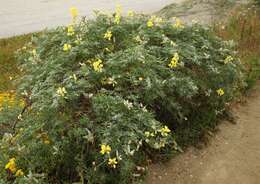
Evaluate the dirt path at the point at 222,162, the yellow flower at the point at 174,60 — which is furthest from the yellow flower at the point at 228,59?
the yellow flower at the point at 174,60

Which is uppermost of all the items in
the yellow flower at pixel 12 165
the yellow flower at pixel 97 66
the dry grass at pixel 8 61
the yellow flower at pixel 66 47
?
the yellow flower at pixel 66 47

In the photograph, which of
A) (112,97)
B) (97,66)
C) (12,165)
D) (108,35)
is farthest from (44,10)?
(12,165)

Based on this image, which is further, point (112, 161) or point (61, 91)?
point (61, 91)

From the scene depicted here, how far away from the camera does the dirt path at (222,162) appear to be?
14.9 ft

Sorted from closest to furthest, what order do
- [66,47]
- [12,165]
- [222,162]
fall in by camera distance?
[12,165], [66,47], [222,162]

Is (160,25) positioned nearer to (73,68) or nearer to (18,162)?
(73,68)

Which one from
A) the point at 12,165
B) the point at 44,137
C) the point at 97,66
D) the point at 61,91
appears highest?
the point at 97,66

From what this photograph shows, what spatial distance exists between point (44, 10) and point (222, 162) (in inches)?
400

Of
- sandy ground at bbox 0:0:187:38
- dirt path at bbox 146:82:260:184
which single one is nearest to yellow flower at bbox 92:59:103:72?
dirt path at bbox 146:82:260:184

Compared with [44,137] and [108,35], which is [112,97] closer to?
[44,137]

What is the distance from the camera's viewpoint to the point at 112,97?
4160 millimetres

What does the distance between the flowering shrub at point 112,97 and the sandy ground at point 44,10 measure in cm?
→ 662

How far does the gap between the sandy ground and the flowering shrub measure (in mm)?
6622

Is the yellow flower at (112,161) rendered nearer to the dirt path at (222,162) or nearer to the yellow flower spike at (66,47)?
the dirt path at (222,162)
